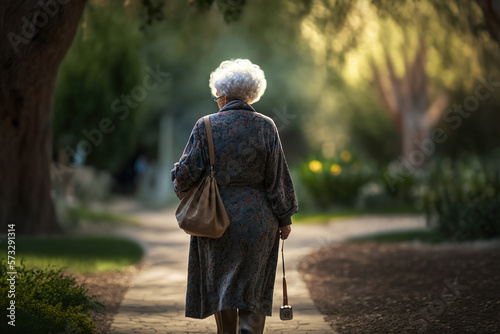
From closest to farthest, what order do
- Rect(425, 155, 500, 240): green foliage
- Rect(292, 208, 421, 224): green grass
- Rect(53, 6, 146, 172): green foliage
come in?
Rect(425, 155, 500, 240): green foliage → Rect(53, 6, 146, 172): green foliage → Rect(292, 208, 421, 224): green grass

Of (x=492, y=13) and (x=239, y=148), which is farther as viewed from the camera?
(x=492, y=13)

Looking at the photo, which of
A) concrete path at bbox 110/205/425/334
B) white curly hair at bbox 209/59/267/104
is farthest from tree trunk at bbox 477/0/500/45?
white curly hair at bbox 209/59/267/104

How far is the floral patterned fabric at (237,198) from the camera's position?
4.35 metres

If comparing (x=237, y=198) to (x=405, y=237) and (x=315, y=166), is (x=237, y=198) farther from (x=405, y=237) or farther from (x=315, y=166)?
(x=315, y=166)

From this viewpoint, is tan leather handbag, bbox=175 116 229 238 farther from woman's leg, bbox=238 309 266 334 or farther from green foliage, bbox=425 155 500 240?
green foliage, bbox=425 155 500 240

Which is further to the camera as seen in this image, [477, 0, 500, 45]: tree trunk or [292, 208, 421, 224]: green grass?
[292, 208, 421, 224]: green grass

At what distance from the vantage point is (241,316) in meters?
4.41

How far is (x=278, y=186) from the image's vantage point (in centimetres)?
444

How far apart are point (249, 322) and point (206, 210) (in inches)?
31.0

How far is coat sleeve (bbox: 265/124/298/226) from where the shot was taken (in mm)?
4414

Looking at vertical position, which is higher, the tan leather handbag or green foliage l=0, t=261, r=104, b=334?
the tan leather handbag

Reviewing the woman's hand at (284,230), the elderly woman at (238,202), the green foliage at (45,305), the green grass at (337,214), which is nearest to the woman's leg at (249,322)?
the elderly woman at (238,202)

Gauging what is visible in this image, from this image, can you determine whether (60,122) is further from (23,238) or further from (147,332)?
(147,332)

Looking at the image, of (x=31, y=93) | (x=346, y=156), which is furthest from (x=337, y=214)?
(x=31, y=93)
